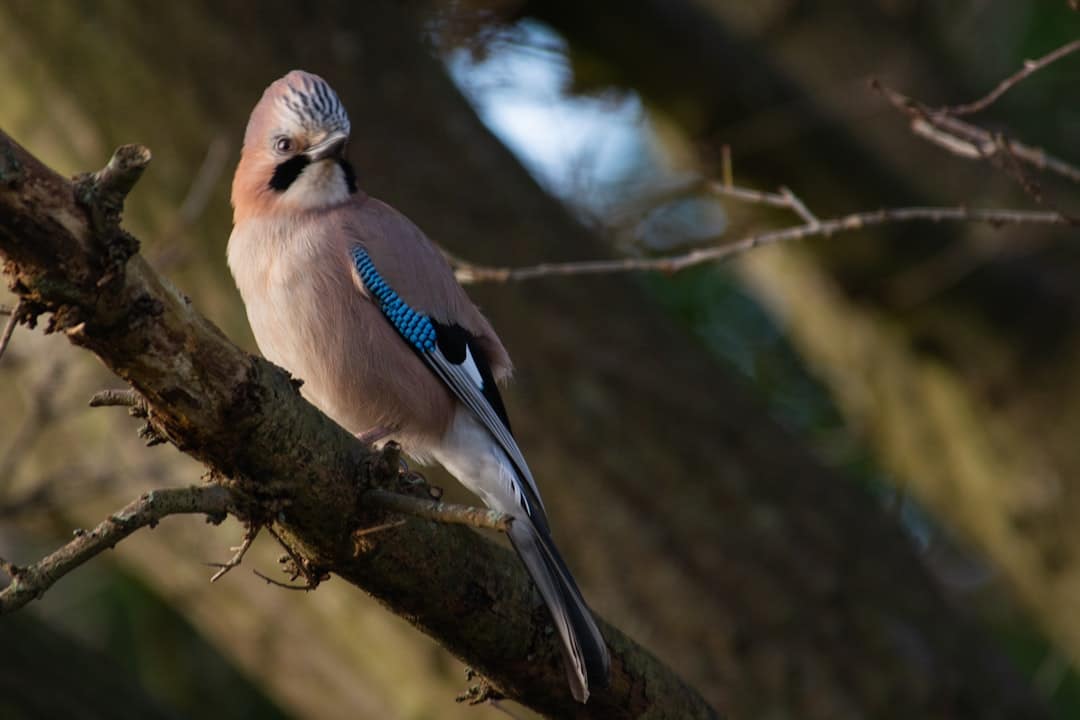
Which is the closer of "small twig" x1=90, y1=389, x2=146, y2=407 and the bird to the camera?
"small twig" x1=90, y1=389, x2=146, y2=407

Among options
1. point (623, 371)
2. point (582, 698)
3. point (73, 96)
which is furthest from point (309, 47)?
point (582, 698)

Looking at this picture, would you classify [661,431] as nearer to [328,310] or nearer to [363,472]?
[328,310]

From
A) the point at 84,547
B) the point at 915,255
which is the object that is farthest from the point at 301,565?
the point at 915,255

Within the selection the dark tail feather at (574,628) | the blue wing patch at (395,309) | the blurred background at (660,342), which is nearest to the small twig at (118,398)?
the dark tail feather at (574,628)

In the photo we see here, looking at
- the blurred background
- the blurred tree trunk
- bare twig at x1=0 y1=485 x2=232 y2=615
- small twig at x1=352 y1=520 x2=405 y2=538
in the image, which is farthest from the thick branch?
the blurred tree trunk

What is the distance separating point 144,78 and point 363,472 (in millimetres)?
3500

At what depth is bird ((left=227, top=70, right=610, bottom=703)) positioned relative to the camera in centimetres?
369

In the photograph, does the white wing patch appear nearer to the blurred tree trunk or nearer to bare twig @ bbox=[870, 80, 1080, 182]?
bare twig @ bbox=[870, 80, 1080, 182]

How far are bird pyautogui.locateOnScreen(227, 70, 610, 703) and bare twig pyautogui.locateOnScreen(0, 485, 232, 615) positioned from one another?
1.33 m

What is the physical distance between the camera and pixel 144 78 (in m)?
5.61

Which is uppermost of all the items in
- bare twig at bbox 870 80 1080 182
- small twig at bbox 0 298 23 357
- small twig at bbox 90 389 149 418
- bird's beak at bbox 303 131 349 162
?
small twig at bbox 0 298 23 357

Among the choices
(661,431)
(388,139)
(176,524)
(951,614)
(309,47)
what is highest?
(309,47)

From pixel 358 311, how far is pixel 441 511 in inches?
54.2

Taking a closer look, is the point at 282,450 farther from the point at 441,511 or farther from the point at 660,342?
the point at 660,342
